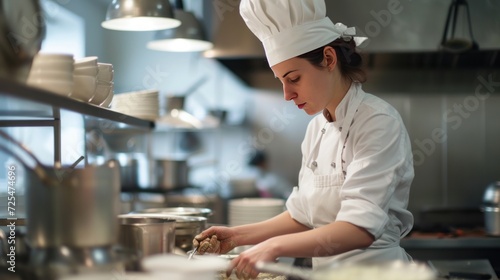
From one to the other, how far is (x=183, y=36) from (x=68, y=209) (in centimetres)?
221

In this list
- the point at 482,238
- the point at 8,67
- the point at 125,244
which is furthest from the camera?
the point at 482,238

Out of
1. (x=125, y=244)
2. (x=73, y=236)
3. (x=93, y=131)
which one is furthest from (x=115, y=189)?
(x=93, y=131)

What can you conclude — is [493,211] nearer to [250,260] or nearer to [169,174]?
[250,260]

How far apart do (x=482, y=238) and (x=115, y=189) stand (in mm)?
2871

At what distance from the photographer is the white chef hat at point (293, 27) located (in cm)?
203

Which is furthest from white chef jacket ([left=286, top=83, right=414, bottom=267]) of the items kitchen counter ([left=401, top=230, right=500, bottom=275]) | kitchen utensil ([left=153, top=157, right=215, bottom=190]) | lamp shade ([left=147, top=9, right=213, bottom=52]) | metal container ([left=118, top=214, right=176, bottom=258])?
kitchen utensil ([left=153, top=157, right=215, bottom=190])

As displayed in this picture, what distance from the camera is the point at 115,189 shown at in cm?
138

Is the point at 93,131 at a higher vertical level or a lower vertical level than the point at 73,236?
higher

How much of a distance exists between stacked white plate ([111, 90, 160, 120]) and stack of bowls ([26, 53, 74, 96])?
112 cm

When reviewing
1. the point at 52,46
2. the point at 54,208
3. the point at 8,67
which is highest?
the point at 52,46

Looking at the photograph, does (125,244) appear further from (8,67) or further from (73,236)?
(8,67)

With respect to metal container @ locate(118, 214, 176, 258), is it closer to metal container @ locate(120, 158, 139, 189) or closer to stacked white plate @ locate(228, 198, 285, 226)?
stacked white plate @ locate(228, 198, 285, 226)

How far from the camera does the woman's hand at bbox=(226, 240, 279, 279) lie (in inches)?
61.9

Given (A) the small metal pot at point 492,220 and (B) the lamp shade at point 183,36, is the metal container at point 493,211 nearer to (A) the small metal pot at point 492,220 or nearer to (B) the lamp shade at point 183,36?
(A) the small metal pot at point 492,220
